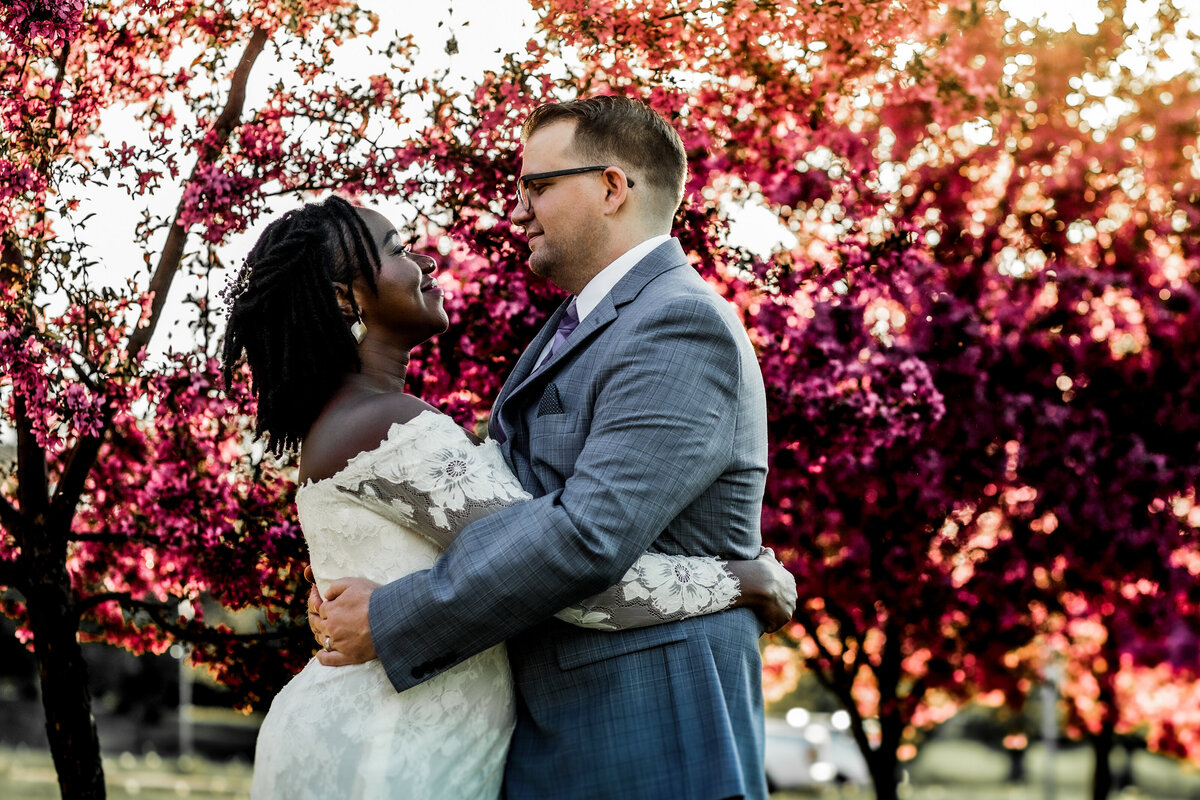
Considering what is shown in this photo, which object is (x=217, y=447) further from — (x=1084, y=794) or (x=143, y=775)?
(x=1084, y=794)

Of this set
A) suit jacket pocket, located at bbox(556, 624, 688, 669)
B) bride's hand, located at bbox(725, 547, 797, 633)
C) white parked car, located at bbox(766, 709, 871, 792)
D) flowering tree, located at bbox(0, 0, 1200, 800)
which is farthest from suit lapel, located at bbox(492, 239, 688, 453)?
white parked car, located at bbox(766, 709, 871, 792)

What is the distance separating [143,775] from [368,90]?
18719mm

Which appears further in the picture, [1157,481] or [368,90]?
[1157,481]

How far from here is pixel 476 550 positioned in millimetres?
2389

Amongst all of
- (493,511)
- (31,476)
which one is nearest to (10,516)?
(31,476)

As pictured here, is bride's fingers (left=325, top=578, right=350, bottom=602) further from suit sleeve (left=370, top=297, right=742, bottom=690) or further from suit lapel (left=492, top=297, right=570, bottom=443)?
suit lapel (left=492, top=297, right=570, bottom=443)

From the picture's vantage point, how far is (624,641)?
2.54 m

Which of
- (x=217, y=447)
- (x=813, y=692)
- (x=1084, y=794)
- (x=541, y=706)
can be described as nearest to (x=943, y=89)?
(x=217, y=447)

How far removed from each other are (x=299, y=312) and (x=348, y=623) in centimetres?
74

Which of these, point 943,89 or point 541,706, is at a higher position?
point 943,89

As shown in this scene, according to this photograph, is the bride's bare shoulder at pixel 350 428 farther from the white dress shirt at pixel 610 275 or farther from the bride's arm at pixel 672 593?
the bride's arm at pixel 672 593

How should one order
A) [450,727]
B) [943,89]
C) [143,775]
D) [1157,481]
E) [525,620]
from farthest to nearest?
[143,775], [1157,481], [943,89], [450,727], [525,620]

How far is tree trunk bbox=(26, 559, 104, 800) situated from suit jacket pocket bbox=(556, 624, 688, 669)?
3185mm

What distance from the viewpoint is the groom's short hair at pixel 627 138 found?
9.65ft
